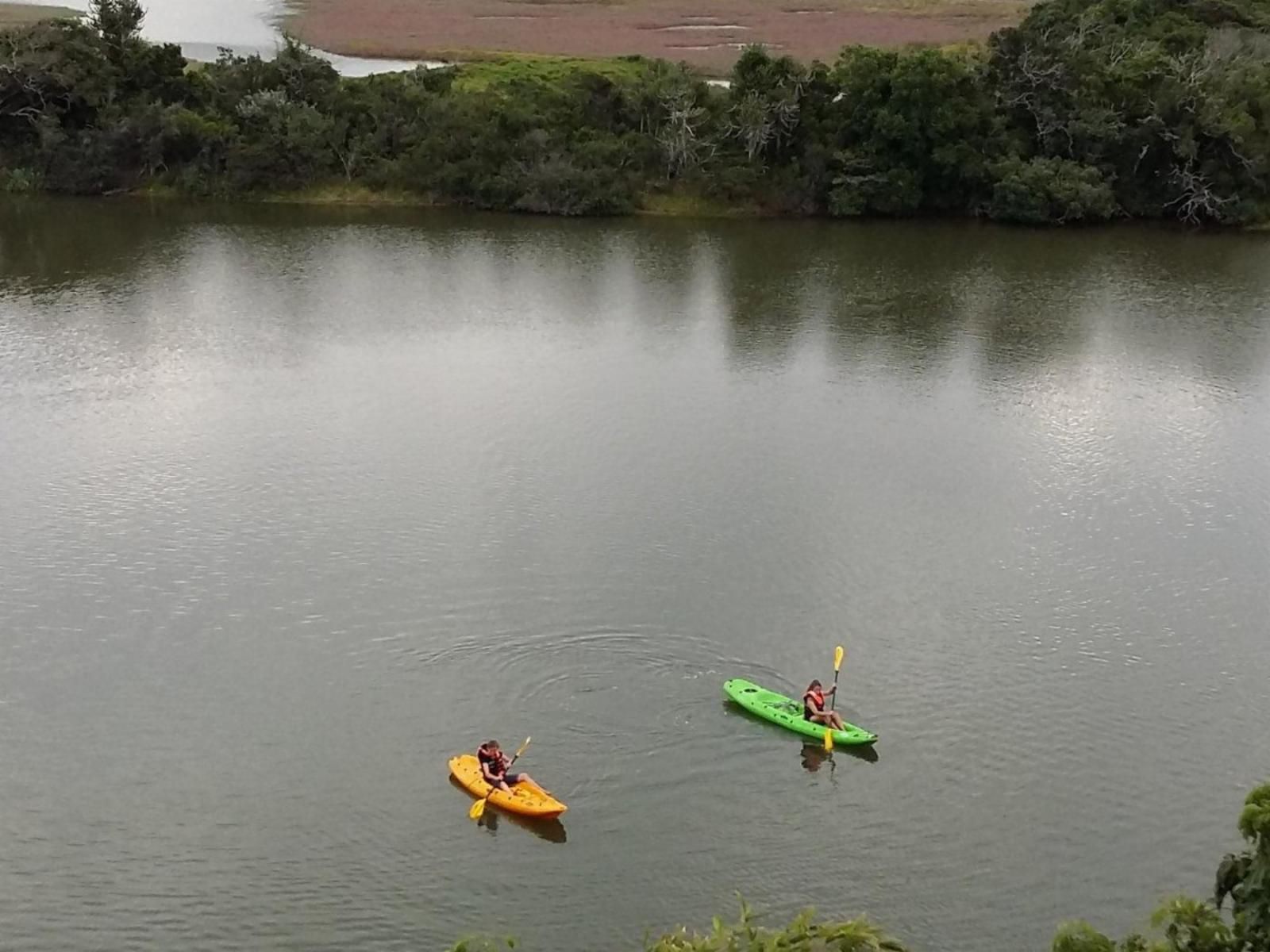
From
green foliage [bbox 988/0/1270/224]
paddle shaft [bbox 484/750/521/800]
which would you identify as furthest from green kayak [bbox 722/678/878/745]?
green foliage [bbox 988/0/1270/224]

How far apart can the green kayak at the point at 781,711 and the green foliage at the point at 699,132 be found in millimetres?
29806

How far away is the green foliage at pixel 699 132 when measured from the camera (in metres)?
47.4

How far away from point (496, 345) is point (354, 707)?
1602 centimetres

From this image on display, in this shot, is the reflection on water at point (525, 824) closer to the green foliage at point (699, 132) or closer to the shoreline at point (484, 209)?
the green foliage at point (699, 132)

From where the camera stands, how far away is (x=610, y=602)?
73.0 ft

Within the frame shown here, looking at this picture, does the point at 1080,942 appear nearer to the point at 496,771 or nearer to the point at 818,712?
the point at 496,771

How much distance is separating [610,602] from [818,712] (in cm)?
423

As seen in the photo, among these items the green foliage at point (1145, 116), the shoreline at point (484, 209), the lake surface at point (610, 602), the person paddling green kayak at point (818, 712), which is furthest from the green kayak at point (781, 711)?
the green foliage at point (1145, 116)

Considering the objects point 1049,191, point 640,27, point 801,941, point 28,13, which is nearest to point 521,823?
point 801,941

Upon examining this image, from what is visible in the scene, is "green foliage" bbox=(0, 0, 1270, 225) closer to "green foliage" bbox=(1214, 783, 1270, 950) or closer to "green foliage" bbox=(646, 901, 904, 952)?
"green foliage" bbox=(646, 901, 904, 952)

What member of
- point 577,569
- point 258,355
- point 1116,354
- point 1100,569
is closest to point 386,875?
point 577,569

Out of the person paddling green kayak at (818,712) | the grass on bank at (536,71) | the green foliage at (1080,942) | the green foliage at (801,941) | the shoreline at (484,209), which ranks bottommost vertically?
the person paddling green kayak at (818,712)

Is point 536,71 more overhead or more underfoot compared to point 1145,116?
more overhead

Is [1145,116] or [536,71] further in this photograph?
[536,71]
